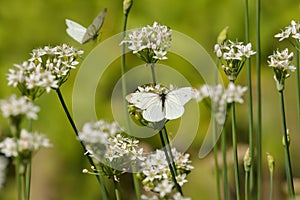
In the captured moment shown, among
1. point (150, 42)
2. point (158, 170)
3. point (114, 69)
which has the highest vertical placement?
point (114, 69)

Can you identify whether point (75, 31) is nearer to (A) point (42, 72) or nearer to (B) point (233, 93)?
(A) point (42, 72)

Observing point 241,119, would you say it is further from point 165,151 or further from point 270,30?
point 165,151

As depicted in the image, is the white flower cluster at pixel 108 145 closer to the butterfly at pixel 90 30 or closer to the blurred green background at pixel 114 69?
the butterfly at pixel 90 30

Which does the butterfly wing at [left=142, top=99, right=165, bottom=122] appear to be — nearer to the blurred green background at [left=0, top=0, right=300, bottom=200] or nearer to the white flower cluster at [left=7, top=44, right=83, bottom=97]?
the white flower cluster at [left=7, top=44, right=83, bottom=97]

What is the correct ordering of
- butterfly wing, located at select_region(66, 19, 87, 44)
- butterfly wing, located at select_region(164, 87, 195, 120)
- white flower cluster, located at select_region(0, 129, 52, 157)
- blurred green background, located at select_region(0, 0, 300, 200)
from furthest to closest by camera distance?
blurred green background, located at select_region(0, 0, 300, 200)
butterfly wing, located at select_region(66, 19, 87, 44)
butterfly wing, located at select_region(164, 87, 195, 120)
white flower cluster, located at select_region(0, 129, 52, 157)

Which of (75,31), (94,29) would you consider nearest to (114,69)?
(75,31)

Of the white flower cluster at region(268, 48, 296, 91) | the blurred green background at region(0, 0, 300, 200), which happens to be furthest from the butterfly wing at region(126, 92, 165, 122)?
the blurred green background at region(0, 0, 300, 200)

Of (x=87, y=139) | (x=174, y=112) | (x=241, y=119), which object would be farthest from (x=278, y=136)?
(x=87, y=139)
